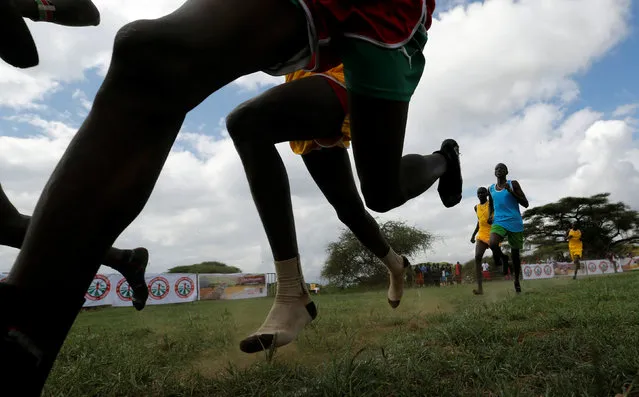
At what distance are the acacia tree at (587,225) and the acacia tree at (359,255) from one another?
18376mm

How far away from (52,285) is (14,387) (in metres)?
0.18

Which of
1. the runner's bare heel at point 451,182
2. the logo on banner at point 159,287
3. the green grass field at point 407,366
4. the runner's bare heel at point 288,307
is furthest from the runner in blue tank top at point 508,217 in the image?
the logo on banner at point 159,287

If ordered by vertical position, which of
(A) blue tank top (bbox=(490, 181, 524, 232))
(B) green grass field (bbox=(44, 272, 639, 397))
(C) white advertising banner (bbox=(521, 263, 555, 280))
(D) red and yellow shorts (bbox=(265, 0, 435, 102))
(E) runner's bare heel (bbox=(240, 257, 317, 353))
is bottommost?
(B) green grass field (bbox=(44, 272, 639, 397))

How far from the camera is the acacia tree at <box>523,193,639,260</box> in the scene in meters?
51.9

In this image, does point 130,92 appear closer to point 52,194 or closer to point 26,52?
point 52,194

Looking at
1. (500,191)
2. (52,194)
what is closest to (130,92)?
(52,194)

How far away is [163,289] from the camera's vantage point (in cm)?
1906

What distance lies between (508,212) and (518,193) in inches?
15.7

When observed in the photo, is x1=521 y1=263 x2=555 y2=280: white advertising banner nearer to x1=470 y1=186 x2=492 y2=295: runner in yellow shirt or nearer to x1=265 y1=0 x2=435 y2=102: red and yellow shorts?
x1=470 y1=186 x2=492 y2=295: runner in yellow shirt

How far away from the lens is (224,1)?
116 cm

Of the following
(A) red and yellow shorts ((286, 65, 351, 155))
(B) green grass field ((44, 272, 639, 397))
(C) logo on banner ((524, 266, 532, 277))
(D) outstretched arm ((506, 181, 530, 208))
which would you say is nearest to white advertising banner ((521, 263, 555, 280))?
(C) logo on banner ((524, 266, 532, 277))

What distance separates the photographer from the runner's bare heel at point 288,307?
2.07 m

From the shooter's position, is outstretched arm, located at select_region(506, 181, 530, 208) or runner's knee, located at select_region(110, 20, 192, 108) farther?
outstretched arm, located at select_region(506, 181, 530, 208)

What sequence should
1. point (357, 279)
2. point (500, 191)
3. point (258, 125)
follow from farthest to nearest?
1. point (357, 279)
2. point (500, 191)
3. point (258, 125)
